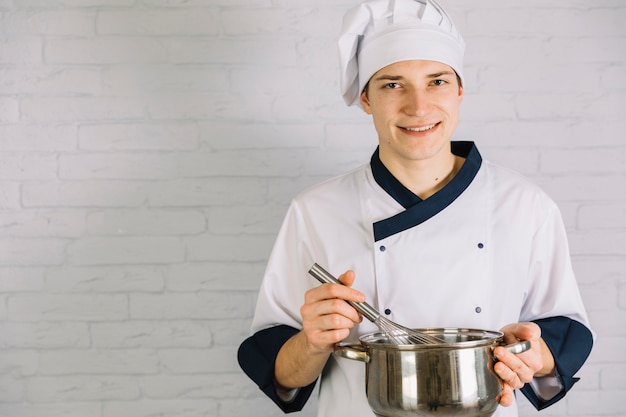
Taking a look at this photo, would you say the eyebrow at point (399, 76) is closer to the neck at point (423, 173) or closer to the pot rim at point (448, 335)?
the neck at point (423, 173)

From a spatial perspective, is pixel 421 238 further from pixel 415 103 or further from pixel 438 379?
pixel 438 379

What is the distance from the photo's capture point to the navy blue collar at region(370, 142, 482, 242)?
4.69 feet

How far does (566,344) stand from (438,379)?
17.2 inches

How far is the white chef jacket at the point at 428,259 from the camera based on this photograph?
1.42 meters

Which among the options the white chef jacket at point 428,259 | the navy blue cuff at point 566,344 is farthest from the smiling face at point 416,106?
the navy blue cuff at point 566,344

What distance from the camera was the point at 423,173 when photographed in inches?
58.5

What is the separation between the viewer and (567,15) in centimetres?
192

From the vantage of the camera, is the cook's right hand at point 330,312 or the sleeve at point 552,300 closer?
the cook's right hand at point 330,312

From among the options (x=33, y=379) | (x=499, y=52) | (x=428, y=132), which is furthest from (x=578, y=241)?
(x=33, y=379)

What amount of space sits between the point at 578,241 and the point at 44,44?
4.65ft

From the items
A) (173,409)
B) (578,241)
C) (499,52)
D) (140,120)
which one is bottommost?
(173,409)

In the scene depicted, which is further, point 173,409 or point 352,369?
point 173,409

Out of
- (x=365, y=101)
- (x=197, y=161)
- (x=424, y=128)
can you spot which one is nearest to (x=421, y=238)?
(x=424, y=128)

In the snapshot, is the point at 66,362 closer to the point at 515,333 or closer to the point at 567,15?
the point at 515,333
